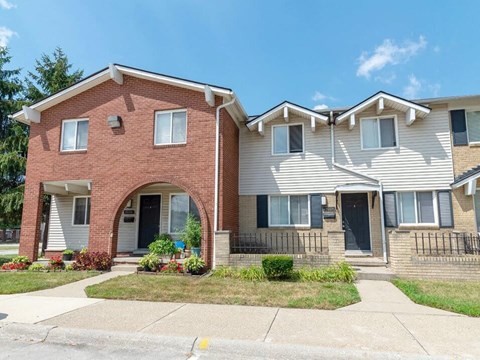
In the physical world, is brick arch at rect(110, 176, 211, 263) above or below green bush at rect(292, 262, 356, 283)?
above

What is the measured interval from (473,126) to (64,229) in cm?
1796

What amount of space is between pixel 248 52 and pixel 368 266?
10.6 m

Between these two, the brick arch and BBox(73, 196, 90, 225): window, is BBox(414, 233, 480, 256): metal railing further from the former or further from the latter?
BBox(73, 196, 90, 225): window

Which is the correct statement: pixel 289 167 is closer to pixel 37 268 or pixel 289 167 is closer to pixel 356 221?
pixel 356 221

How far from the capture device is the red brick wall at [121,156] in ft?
39.5

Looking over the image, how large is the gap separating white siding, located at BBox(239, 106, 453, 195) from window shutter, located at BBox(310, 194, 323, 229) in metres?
0.31

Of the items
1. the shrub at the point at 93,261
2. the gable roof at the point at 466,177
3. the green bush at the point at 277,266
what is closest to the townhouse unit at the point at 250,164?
the gable roof at the point at 466,177

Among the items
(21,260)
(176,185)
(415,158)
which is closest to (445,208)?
(415,158)

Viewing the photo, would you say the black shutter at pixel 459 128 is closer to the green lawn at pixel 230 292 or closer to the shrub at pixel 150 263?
the green lawn at pixel 230 292

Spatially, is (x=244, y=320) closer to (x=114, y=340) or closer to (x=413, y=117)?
(x=114, y=340)

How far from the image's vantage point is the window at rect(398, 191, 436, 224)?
40.1 ft

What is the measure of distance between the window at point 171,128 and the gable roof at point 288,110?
279 centimetres

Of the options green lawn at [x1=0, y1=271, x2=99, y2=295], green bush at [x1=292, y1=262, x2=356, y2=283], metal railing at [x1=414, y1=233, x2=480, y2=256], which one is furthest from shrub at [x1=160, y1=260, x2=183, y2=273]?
metal railing at [x1=414, y1=233, x2=480, y2=256]

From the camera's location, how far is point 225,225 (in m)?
12.0
